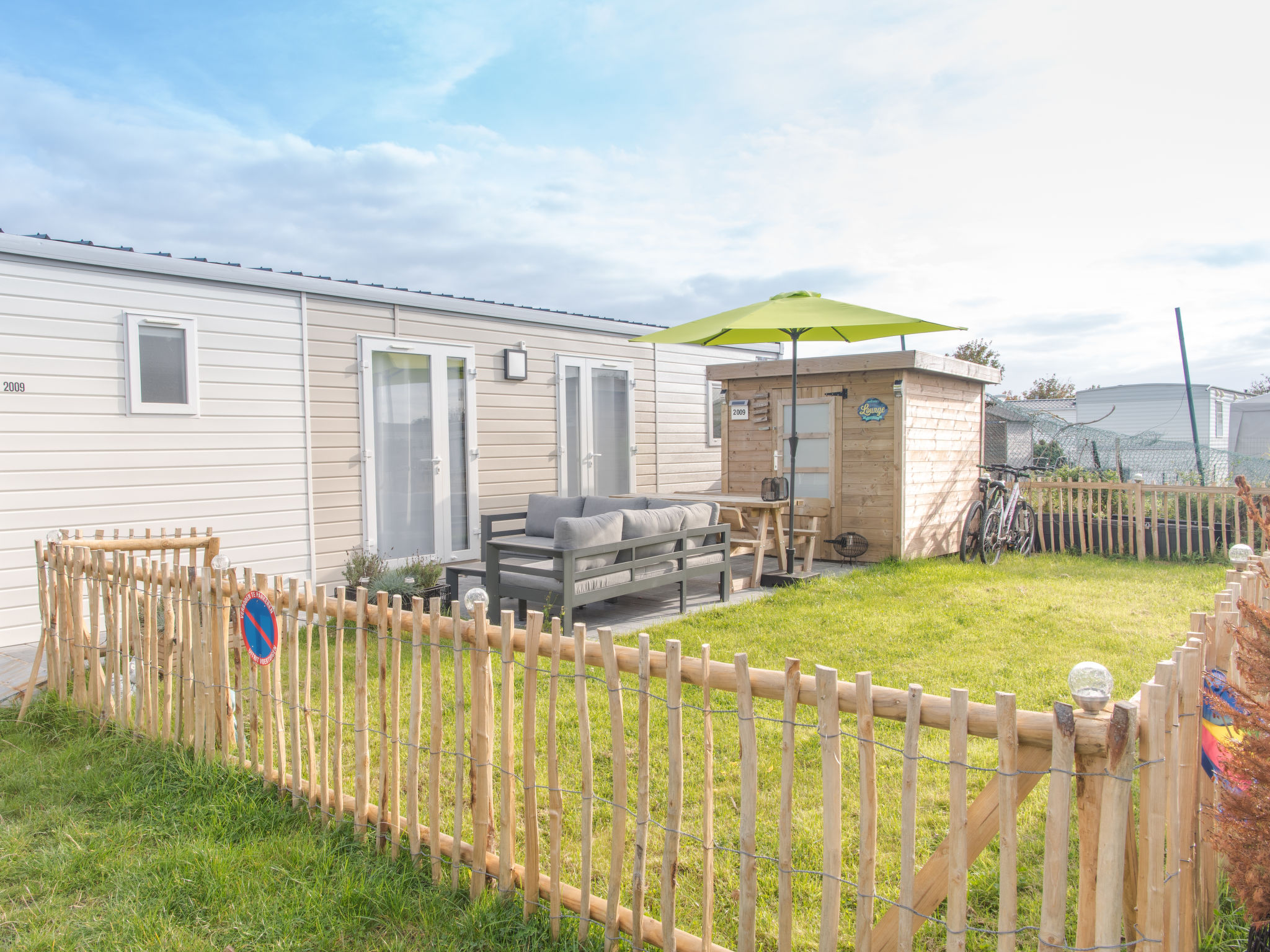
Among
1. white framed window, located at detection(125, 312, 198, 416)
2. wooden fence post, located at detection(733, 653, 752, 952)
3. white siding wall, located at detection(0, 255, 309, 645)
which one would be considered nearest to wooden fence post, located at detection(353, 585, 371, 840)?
wooden fence post, located at detection(733, 653, 752, 952)

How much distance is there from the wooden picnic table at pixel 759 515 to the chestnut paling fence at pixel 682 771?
329 centimetres

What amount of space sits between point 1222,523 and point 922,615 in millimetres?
4698

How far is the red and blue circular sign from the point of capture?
119 inches

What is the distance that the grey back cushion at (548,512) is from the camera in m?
→ 7.55

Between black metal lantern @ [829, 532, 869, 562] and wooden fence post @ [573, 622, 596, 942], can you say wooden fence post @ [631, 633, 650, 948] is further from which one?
black metal lantern @ [829, 532, 869, 562]

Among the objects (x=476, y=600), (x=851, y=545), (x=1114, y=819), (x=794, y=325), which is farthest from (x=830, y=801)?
(x=851, y=545)

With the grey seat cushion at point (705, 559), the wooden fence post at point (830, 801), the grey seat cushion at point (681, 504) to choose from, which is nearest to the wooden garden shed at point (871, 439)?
the grey seat cushion at point (681, 504)

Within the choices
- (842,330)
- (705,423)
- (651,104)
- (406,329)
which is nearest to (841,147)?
(651,104)

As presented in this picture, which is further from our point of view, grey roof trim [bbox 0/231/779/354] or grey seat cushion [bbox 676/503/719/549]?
grey seat cushion [bbox 676/503/719/549]

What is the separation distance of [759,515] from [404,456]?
3554 millimetres

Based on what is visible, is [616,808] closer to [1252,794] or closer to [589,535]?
[1252,794]

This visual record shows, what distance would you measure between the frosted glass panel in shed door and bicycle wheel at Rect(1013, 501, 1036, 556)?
237 cm

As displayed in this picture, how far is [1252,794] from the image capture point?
1684 millimetres

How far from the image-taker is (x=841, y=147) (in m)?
9.09
